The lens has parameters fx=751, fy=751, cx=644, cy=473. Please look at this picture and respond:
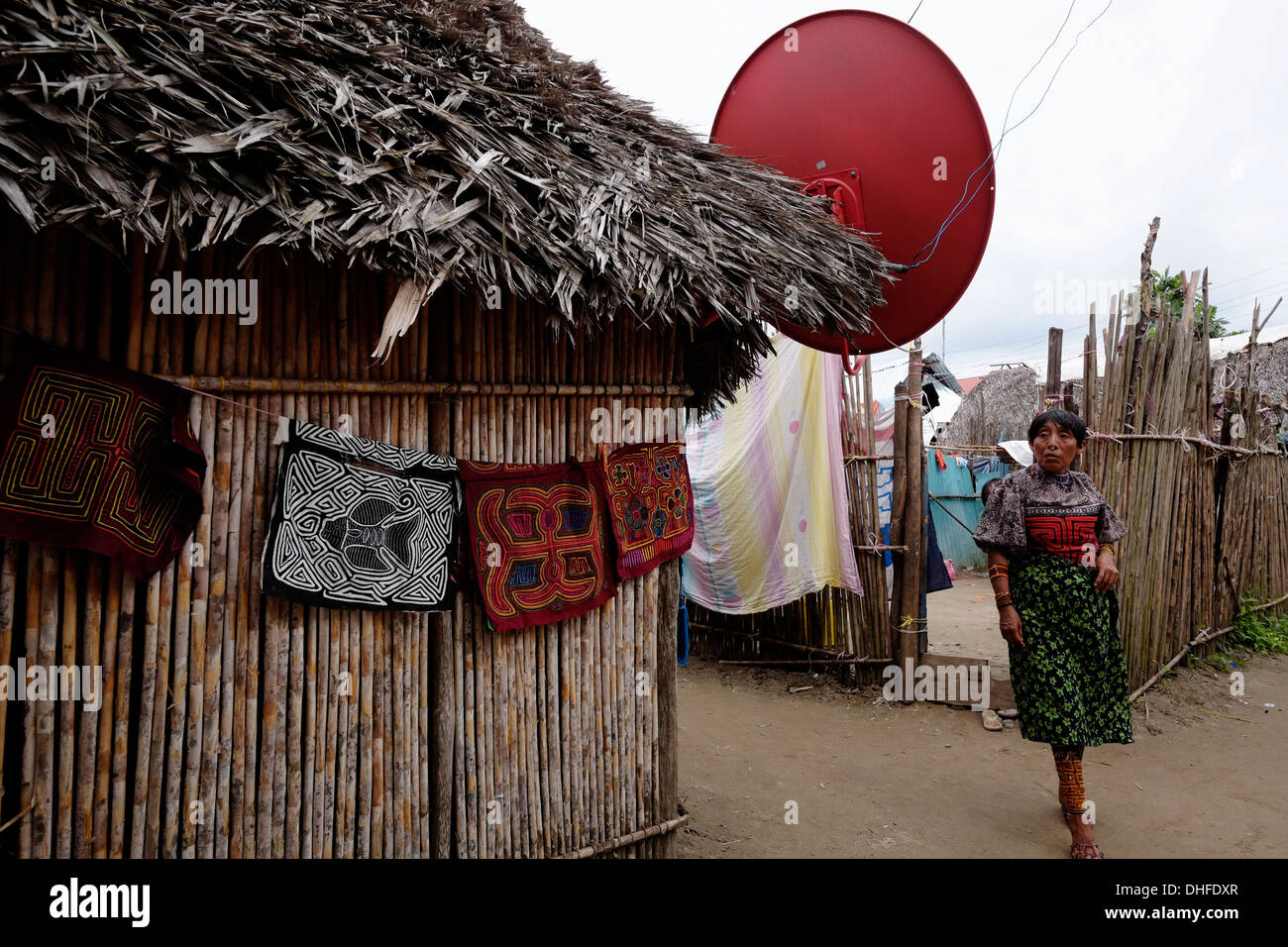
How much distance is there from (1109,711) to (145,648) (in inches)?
165

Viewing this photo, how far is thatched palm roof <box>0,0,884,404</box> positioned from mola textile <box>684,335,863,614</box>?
266 cm

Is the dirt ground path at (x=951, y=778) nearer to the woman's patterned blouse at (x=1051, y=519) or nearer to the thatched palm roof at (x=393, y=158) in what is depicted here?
the woman's patterned blouse at (x=1051, y=519)

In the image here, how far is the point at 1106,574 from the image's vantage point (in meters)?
3.72

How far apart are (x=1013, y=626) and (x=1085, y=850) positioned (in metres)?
1.08

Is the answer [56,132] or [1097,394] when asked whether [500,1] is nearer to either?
[56,132]

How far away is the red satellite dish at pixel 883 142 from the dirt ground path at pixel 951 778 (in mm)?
2604

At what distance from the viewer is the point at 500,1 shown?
3.61 m

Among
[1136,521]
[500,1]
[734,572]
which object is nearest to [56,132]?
[500,1]

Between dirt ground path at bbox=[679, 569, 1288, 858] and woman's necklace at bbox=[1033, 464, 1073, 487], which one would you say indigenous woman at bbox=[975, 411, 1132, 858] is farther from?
dirt ground path at bbox=[679, 569, 1288, 858]

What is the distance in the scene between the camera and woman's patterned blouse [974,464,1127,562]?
378 cm

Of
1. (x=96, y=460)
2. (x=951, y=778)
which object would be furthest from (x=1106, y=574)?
(x=96, y=460)

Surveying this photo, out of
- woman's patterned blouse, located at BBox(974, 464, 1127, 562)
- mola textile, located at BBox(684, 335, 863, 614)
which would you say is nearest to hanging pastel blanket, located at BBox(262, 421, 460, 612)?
woman's patterned blouse, located at BBox(974, 464, 1127, 562)

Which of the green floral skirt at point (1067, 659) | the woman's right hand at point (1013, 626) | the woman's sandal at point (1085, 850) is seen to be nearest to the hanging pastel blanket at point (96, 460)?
the woman's right hand at point (1013, 626)

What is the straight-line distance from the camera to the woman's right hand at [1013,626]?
3.78 meters
